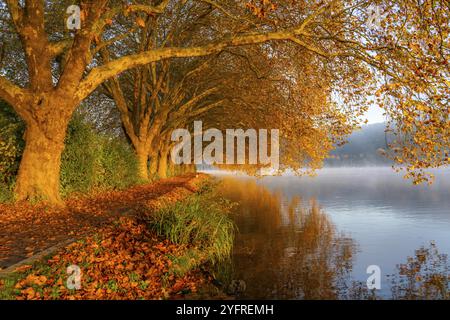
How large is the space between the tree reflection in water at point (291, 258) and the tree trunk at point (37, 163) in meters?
6.93

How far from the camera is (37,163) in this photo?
43.3 ft

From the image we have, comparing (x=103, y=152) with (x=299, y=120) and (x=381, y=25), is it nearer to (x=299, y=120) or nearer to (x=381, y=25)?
(x=299, y=120)

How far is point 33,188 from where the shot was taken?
1309 centimetres

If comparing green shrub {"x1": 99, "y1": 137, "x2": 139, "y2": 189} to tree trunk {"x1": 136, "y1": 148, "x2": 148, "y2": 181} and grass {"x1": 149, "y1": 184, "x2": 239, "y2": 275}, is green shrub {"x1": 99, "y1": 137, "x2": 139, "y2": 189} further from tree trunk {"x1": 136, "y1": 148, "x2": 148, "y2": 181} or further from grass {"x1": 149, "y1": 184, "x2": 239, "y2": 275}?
grass {"x1": 149, "y1": 184, "x2": 239, "y2": 275}

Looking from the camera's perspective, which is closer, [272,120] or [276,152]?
[272,120]

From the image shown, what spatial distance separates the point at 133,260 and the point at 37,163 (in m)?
6.82

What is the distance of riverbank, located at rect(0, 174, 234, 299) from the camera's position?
6.48 meters

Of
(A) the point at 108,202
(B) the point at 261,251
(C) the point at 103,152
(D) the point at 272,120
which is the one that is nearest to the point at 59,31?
(C) the point at 103,152

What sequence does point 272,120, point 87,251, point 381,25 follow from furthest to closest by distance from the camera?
point 272,120
point 381,25
point 87,251

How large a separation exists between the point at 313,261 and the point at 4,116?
1291cm

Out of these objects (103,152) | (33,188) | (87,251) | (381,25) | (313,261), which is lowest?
(313,261)

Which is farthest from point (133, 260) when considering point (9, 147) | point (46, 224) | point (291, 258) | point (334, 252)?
point (9, 147)

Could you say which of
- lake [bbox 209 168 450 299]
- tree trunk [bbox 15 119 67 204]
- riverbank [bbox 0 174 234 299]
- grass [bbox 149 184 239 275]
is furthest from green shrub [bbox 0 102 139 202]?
lake [bbox 209 168 450 299]

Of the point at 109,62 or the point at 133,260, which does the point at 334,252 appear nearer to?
the point at 133,260
